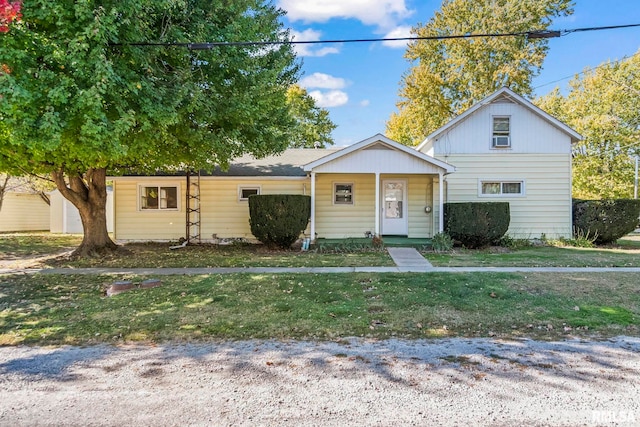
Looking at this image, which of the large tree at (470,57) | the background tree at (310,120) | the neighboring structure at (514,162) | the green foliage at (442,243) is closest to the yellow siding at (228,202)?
the green foliage at (442,243)

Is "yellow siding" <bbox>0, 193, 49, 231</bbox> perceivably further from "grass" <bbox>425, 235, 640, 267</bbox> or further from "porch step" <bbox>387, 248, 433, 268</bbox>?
"grass" <bbox>425, 235, 640, 267</bbox>

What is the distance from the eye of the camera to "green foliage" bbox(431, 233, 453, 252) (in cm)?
1201

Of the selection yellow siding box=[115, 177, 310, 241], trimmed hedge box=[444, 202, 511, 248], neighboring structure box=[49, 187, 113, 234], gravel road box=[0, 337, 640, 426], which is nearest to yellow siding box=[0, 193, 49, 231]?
neighboring structure box=[49, 187, 113, 234]

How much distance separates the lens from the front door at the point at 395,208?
14531 millimetres

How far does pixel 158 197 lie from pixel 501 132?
13327 millimetres

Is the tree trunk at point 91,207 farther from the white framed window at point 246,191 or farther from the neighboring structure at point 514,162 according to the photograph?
the neighboring structure at point 514,162

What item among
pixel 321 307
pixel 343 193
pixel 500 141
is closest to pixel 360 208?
pixel 343 193

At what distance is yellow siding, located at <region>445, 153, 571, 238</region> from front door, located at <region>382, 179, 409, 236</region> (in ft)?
5.89

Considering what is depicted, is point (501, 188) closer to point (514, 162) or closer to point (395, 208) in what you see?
point (514, 162)

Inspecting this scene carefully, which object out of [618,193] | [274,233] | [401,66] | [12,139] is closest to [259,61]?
[274,233]

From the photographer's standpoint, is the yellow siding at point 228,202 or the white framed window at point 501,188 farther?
the yellow siding at point 228,202

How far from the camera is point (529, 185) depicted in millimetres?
14148

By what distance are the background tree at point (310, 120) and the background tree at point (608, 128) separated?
724 inches

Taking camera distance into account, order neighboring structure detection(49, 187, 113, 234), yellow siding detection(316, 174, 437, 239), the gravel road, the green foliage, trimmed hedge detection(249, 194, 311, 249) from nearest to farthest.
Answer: the gravel road
trimmed hedge detection(249, 194, 311, 249)
the green foliage
yellow siding detection(316, 174, 437, 239)
neighboring structure detection(49, 187, 113, 234)
